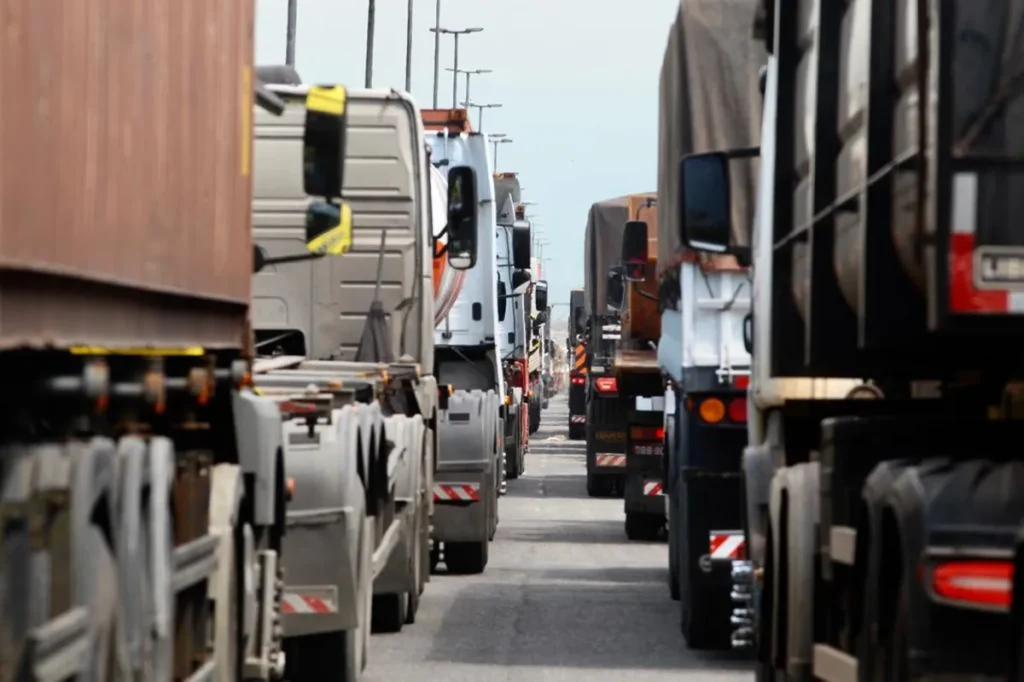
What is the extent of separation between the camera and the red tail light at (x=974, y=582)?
5496mm

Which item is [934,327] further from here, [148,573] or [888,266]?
[148,573]

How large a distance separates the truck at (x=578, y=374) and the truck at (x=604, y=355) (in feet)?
21.3

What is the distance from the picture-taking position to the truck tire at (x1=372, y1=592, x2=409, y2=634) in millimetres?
14953

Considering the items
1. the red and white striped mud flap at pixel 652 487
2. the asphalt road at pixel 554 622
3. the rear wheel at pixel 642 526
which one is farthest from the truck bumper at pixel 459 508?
the rear wheel at pixel 642 526

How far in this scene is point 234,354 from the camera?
8.45 metres

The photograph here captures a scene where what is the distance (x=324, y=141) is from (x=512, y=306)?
1011 inches

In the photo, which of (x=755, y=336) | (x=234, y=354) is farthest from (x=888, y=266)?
(x=755, y=336)

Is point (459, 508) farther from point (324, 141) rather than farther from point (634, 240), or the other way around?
point (324, 141)

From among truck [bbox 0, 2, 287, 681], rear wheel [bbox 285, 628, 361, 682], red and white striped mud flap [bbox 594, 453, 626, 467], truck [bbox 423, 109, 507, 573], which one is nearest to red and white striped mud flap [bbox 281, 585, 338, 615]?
rear wheel [bbox 285, 628, 361, 682]

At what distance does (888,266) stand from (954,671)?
49.9 inches

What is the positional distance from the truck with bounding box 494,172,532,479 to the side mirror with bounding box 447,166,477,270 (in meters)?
8.10

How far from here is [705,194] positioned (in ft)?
32.1

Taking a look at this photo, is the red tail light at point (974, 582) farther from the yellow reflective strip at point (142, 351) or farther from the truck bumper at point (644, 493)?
the truck bumper at point (644, 493)

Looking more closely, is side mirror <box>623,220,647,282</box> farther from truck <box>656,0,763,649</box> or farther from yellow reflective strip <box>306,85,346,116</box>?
yellow reflective strip <box>306,85,346,116</box>
